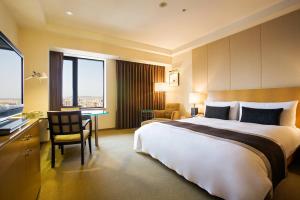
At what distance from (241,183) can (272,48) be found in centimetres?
291

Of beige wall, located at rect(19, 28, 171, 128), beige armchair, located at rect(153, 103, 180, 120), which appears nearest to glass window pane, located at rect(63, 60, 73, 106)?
beige wall, located at rect(19, 28, 171, 128)

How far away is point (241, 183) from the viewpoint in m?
1.35

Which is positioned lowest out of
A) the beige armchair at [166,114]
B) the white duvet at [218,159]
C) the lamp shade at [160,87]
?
the white duvet at [218,159]

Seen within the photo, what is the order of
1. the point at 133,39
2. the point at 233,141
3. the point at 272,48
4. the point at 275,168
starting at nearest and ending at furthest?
1. the point at 275,168
2. the point at 233,141
3. the point at 272,48
4. the point at 133,39

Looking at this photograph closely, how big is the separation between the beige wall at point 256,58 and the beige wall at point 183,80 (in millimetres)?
483

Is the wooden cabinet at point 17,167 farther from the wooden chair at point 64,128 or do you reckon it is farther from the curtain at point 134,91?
the curtain at point 134,91

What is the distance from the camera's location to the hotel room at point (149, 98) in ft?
4.90

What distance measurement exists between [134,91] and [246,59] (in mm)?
3374

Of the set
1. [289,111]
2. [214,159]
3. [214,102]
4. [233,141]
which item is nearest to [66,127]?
[214,159]

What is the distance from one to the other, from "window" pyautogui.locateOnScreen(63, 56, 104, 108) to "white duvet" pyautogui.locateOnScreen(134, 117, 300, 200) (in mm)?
3066

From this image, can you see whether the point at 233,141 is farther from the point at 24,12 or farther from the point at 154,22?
the point at 24,12

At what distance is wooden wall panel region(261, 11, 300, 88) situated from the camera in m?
2.68

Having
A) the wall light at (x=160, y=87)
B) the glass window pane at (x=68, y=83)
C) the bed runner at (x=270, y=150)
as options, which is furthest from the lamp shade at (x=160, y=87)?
the bed runner at (x=270, y=150)

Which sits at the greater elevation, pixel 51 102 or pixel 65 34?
pixel 65 34
